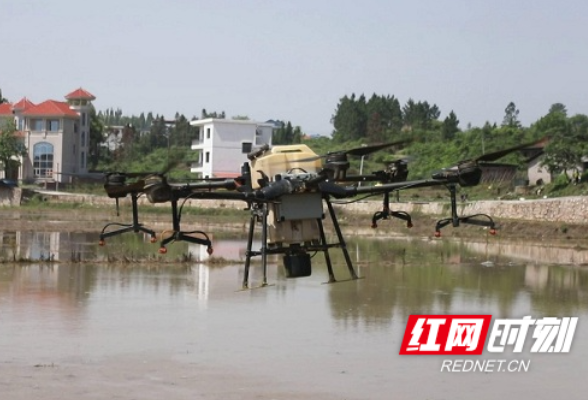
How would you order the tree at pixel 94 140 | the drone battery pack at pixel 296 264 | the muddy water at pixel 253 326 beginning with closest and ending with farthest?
the drone battery pack at pixel 296 264 < the muddy water at pixel 253 326 < the tree at pixel 94 140

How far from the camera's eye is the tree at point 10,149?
8044 centimetres

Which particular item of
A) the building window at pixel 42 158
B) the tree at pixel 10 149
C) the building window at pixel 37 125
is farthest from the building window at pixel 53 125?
the tree at pixel 10 149

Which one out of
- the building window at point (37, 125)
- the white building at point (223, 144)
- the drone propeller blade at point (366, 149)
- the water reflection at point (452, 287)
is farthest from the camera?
the building window at point (37, 125)

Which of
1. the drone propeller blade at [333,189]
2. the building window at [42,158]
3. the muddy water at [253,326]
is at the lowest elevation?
the muddy water at [253,326]

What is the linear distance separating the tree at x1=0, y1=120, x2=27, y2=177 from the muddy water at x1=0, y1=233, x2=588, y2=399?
4179 centimetres

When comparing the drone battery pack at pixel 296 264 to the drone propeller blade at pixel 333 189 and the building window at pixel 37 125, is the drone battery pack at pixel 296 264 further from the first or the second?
the building window at pixel 37 125

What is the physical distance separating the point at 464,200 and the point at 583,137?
4874cm

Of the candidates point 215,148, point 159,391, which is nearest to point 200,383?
point 159,391

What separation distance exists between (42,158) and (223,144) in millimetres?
13687

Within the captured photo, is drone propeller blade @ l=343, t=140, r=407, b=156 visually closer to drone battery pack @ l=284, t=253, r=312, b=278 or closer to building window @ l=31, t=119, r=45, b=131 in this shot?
drone battery pack @ l=284, t=253, r=312, b=278

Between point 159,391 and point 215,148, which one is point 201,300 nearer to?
point 159,391

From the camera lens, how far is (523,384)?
18.7 metres

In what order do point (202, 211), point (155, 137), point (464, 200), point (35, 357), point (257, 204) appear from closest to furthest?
point (257, 204)
point (35, 357)
point (464, 200)
point (202, 211)
point (155, 137)

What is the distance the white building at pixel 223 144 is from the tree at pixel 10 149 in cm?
1276
